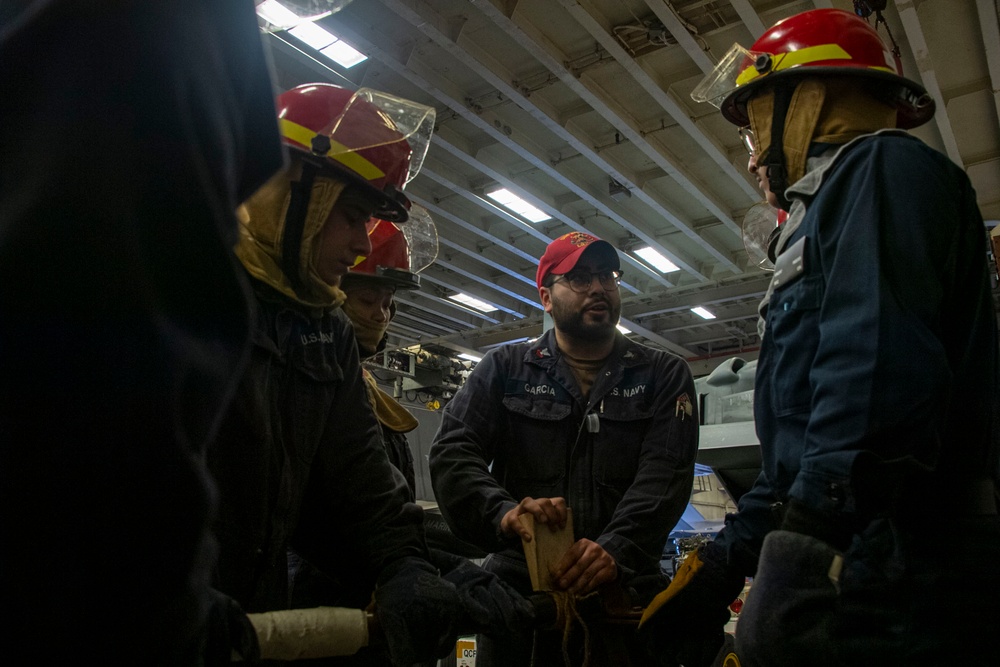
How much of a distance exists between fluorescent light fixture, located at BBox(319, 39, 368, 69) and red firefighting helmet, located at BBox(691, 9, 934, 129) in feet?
13.2

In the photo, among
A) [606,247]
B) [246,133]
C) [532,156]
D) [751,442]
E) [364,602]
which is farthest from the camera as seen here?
[532,156]

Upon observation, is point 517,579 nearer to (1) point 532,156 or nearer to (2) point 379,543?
(2) point 379,543

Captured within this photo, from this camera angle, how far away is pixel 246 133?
23.8 inches

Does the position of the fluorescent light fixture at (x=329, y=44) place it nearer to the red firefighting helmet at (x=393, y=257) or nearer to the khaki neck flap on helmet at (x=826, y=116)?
the red firefighting helmet at (x=393, y=257)

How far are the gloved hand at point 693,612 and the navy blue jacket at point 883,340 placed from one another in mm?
365

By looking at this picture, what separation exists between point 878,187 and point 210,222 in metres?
1.26

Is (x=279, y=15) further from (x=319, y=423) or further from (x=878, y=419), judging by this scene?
(x=878, y=419)

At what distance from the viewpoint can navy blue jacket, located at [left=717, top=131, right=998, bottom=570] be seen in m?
1.15

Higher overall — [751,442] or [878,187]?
[878,187]

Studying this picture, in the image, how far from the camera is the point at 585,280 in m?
2.92

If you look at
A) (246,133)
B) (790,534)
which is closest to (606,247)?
(790,534)

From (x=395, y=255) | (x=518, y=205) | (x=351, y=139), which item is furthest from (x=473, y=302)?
(x=351, y=139)

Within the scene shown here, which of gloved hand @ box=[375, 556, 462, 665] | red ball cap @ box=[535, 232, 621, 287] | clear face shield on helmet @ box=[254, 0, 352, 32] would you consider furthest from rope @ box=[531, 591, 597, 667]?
clear face shield on helmet @ box=[254, 0, 352, 32]

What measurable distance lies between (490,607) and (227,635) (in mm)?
1016
